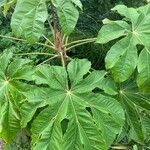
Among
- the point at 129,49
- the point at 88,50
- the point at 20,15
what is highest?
the point at 88,50

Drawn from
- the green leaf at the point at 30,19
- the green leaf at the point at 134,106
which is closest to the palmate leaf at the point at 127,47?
the green leaf at the point at 134,106

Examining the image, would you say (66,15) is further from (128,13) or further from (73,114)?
(73,114)

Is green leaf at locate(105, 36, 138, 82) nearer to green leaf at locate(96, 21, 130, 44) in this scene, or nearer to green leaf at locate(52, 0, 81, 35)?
green leaf at locate(96, 21, 130, 44)

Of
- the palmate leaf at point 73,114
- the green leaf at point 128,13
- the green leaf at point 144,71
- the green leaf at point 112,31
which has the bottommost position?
the palmate leaf at point 73,114

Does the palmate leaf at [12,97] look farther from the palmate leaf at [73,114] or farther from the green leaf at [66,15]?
the green leaf at [66,15]

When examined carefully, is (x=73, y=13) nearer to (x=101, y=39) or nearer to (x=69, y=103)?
(x=101, y=39)

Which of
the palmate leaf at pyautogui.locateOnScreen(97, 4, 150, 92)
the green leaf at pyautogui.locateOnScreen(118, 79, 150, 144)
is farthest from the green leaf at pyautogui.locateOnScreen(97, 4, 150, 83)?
the green leaf at pyautogui.locateOnScreen(118, 79, 150, 144)

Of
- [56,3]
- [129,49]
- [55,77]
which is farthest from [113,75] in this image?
[56,3]
